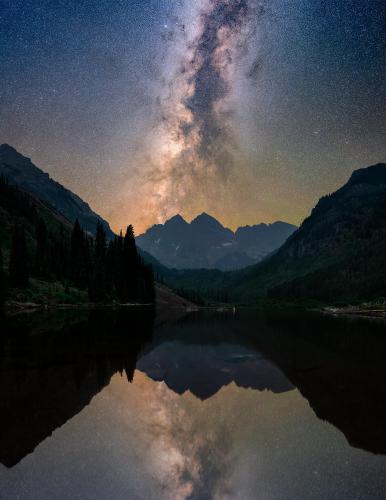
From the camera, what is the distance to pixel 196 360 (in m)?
31.1

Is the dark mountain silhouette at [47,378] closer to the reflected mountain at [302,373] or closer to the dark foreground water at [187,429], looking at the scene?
the dark foreground water at [187,429]

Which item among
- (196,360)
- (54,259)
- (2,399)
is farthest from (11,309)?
(2,399)

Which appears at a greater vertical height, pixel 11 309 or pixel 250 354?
pixel 11 309

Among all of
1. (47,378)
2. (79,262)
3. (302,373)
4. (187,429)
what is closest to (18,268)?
(79,262)

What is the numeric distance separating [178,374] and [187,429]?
1079 centimetres

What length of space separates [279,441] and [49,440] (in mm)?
8687

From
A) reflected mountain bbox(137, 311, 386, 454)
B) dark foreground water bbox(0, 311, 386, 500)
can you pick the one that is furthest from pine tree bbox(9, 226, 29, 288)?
dark foreground water bbox(0, 311, 386, 500)

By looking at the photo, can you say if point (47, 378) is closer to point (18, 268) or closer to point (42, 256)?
point (18, 268)

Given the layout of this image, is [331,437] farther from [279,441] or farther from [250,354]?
[250,354]

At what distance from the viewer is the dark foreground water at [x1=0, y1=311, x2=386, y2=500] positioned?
1048cm

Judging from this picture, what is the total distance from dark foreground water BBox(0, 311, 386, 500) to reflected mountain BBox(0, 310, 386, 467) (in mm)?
105

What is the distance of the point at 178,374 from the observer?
25.7 meters

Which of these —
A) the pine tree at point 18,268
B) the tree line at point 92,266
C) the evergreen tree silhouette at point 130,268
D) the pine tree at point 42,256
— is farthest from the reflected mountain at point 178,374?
the evergreen tree silhouette at point 130,268

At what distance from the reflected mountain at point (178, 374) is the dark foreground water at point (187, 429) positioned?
0.11 metres
